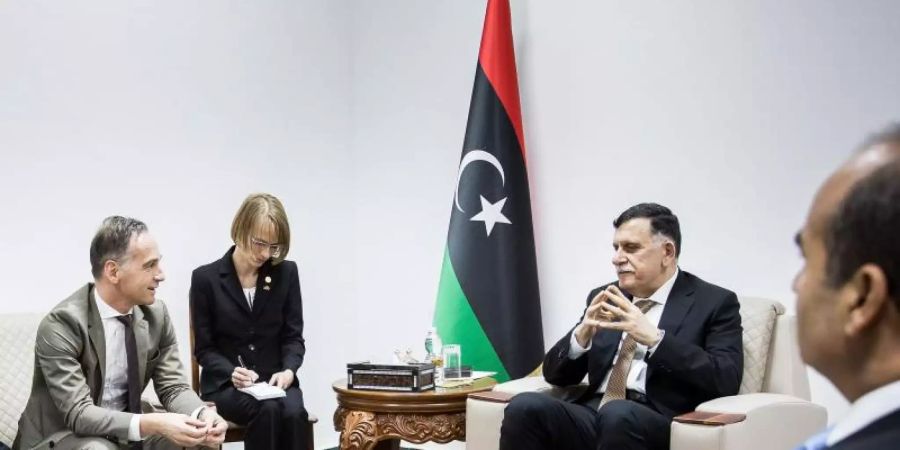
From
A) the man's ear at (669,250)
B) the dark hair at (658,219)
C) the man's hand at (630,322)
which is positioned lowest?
the man's hand at (630,322)

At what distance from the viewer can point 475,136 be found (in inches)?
178

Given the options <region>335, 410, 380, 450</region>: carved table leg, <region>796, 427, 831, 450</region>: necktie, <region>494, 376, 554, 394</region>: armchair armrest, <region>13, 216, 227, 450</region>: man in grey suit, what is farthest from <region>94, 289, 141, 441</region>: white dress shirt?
<region>796, 427, 831, 450</region>: necktie

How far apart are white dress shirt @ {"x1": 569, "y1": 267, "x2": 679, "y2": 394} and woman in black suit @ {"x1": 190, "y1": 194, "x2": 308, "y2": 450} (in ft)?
3.80

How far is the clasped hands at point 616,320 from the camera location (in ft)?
10.4

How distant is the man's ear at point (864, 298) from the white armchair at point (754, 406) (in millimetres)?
2142

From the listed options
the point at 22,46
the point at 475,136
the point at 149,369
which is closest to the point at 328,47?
the point at 475,136

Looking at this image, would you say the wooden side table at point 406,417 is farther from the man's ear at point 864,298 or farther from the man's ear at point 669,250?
the man's ear at point 864,298

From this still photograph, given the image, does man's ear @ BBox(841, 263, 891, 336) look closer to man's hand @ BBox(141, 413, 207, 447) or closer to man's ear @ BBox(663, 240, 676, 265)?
man's hand @ BBox(141, 413, 207, 447)

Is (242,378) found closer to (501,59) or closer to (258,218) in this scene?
(258,218)

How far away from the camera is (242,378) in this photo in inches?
142

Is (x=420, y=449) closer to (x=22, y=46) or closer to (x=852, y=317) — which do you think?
(x=22, y=46)

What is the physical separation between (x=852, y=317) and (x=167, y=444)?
2813 mm

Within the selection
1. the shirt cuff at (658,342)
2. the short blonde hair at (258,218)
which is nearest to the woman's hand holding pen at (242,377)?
the short blonde hair at (258,218)

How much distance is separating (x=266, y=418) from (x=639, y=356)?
150 cm
